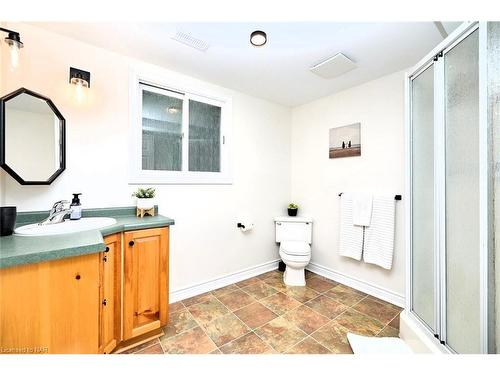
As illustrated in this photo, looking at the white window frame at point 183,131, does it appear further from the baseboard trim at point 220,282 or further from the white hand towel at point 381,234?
the white hand towel at point 381,234

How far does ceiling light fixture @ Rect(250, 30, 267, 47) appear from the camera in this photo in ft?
4.59

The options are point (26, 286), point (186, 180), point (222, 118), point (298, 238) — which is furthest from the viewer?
point (298, 238)

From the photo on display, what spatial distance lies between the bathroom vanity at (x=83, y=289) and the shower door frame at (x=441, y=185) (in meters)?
1.74

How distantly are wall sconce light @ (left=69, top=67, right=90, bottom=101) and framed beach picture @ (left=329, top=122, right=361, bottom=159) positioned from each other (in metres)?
2.41

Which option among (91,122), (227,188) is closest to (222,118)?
(227,188)

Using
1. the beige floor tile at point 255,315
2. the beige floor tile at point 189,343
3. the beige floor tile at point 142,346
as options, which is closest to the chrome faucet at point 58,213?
the beige floor tile at point 142,346

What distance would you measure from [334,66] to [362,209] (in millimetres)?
1425

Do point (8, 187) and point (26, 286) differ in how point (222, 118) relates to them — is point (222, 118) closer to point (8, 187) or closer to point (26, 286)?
point (8, 187)

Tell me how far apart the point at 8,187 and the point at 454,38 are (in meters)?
2.80

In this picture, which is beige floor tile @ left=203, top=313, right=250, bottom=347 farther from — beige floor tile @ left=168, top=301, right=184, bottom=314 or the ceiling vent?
the ceiling vent

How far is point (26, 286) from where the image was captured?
0.80 metres

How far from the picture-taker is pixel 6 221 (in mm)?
1031

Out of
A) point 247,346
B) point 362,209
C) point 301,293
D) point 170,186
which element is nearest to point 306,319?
point 301,293

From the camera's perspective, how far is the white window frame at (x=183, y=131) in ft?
5.70
